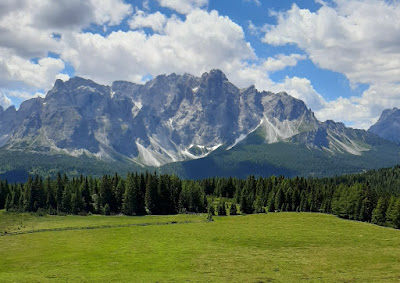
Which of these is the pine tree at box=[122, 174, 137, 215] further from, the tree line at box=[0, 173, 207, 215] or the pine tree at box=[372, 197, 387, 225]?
the pine tree at box=[372, 197, 387, 225]

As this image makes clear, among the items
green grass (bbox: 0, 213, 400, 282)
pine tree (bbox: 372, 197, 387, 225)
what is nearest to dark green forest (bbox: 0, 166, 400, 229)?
pine tree (bbox: 372, 197, 387, 225)

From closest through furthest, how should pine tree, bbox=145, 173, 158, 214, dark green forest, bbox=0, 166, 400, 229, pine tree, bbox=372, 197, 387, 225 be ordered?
pine tree, bbox=372, 197, 387, 225, dark green forest, bbox=0, 166, 400, 229, pine tree, bbox=145, 173, 158, 214

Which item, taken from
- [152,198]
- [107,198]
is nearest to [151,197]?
[152,198]

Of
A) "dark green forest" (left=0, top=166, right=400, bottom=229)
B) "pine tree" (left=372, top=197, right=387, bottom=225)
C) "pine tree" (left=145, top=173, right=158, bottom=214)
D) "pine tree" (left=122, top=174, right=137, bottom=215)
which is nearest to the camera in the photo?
"pine tree" (left=372, top=197, right=387, bottom=225)

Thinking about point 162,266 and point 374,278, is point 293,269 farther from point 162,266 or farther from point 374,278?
point 162,266

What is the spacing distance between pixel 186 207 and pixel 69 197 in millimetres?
49593

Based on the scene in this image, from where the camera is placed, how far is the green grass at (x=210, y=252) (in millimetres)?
59062

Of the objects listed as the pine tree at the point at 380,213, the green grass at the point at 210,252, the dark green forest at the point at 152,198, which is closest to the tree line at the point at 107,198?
the dark green forest at the point at 152,198

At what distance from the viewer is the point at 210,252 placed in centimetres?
7700

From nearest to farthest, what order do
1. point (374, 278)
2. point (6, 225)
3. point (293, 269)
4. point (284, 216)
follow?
point (374, 278) → point (293, 269) → point (6, 225) → point (284, 216)

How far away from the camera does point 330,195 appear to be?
515 feet

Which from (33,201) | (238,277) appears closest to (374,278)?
(238,277)

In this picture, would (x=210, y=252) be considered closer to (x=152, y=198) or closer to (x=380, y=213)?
(x=380, y=213)

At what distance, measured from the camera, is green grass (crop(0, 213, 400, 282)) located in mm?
59062
